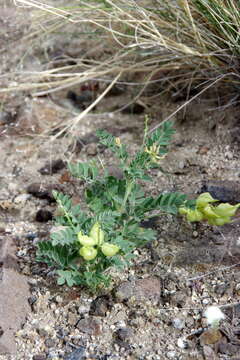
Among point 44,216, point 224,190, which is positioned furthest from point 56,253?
point 224,190

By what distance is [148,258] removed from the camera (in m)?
1.70

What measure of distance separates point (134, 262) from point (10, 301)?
38 centimetres

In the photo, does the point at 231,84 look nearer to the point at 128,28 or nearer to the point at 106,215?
the point at 128,28

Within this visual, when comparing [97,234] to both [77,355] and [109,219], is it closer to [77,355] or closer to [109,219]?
[109,219]

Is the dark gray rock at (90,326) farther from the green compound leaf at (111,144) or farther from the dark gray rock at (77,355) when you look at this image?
the green compound leaf at (111,144)

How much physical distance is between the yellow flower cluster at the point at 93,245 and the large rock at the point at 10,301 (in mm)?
254

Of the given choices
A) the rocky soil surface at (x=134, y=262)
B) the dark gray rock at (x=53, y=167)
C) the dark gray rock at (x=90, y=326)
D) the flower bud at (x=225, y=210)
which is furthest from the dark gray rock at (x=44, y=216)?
the flower bud at (x=225, y=210)

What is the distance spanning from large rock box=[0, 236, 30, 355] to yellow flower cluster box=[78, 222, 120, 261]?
254 mm

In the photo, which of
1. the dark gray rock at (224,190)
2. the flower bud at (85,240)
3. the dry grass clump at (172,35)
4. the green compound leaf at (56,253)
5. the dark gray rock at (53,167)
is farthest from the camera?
the dark gray rock at (53,167)

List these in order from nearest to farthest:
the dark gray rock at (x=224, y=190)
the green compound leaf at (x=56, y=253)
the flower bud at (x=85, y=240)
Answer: the flower bud at (x=85, y=240), the green compound leaf at (x=56, y=253), the dark gray rock at (x=224, y=190)

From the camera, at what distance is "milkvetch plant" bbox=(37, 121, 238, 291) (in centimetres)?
145

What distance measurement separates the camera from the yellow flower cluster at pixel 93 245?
140cm

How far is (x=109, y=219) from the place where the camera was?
1.47 meters

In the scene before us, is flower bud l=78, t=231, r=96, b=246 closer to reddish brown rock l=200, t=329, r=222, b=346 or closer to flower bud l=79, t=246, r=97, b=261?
flower bud l=79, t=246, r=97, b=261
